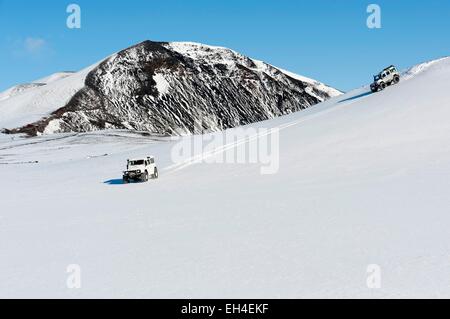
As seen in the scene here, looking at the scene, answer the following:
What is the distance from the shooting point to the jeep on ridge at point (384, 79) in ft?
202

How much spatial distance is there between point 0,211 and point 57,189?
269 inches

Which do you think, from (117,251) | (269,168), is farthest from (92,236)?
(269,168)

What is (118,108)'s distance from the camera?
186500 mm

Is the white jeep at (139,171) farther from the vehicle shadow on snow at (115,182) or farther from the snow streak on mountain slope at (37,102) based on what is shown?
the snow streak on mountain slope at (37,102)

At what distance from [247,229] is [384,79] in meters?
51.7

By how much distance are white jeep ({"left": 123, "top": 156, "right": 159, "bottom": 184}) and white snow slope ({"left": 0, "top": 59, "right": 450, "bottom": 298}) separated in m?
1.06

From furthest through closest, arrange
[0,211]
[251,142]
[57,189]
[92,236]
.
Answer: [251,142], [57,189], [0,211], [92,236]

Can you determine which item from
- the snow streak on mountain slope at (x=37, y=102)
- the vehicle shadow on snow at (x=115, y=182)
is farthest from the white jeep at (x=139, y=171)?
the snow streak on mountain slope at (x=37, y=102)

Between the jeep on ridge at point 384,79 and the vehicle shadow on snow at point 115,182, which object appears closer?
the vehicle shadow on snow at point 115,182

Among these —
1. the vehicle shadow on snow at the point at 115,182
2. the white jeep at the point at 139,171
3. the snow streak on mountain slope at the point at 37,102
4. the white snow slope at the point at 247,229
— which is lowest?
the white snow slope at the point at 247,229

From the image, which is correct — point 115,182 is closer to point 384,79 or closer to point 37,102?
point 384,79

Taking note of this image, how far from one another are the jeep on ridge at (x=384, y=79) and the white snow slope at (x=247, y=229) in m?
28.9

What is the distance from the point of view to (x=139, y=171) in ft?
97.1
